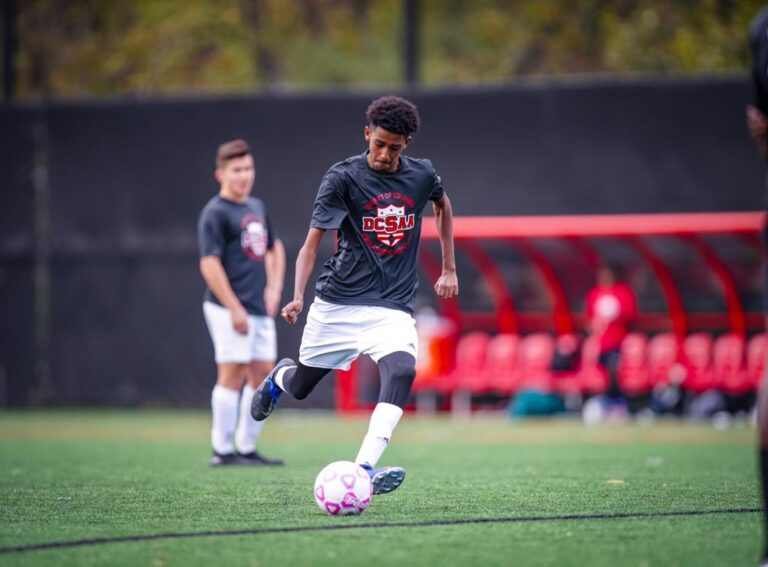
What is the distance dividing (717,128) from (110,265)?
859cm

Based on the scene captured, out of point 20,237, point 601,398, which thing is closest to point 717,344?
point 601,398

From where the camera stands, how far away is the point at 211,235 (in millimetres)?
8875

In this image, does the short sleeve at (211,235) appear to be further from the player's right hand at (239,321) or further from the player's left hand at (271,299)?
→ the player's left hand at (271,299)

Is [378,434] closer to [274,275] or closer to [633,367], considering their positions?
[274,275]

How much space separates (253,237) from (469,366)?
7.84 m

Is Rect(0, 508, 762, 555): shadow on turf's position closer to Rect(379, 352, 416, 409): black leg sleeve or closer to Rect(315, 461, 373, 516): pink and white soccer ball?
Rect(315, 461, 373, 516): pink and white soccer ball

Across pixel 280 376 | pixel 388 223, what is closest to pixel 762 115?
pixel 388 223

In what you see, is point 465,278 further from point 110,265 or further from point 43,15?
point 43,15

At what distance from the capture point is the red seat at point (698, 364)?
15227mm

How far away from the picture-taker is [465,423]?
15.5m

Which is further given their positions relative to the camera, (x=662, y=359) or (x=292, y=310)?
(x=662, y=359)

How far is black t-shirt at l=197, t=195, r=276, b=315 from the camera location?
8922 millimetres

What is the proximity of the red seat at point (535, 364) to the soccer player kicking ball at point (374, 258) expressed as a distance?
9.22 metres

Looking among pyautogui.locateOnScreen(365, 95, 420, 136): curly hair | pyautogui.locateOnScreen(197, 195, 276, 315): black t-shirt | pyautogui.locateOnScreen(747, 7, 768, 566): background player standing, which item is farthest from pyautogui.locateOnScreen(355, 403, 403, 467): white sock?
pyautogui.locateOnScreen(197, 195, 276, 315): black t-shirt
